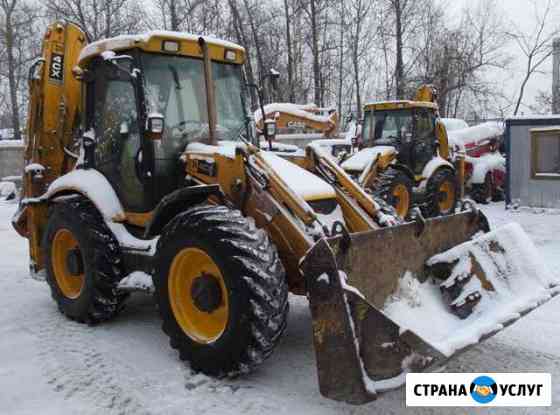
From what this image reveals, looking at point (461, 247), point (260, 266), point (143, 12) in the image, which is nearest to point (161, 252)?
point (260, 266)

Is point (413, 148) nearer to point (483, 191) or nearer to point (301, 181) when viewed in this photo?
point (483, 191)

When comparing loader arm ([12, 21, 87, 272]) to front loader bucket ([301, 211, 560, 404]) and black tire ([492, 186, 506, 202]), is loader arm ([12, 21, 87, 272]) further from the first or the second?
black tire ([492, 186, 506, 202])

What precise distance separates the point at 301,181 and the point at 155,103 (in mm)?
1418

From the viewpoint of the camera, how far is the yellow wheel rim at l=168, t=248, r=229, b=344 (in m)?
4.27

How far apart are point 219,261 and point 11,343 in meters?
2.36

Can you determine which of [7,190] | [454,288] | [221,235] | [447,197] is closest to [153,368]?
[221,235]

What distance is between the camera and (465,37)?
30.4 metres

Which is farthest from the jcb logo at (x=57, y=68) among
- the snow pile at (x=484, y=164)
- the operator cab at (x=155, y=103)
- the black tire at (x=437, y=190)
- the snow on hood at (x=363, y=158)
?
the snow pile at (x=484, y=164)

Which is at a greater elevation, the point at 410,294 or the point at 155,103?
the point at 155,103

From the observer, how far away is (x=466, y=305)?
179 inches

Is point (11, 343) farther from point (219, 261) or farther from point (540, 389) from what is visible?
point (540, 389)

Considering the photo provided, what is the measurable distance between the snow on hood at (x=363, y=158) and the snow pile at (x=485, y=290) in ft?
20.0

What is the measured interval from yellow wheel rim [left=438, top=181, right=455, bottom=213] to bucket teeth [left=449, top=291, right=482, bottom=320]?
8.66 m

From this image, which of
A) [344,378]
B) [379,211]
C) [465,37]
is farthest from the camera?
[465,37]
